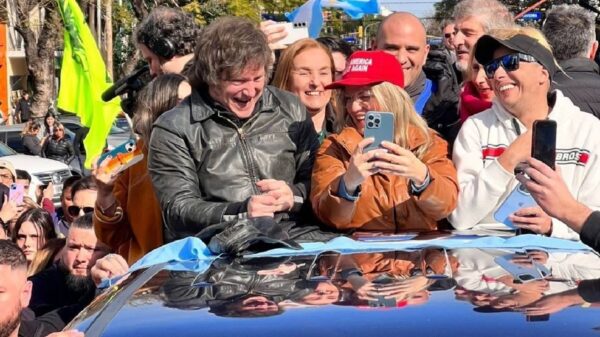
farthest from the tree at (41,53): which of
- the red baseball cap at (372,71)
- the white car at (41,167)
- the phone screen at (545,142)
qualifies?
the phone screen at (545,142)

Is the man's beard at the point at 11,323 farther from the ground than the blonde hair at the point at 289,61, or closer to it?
closer to it

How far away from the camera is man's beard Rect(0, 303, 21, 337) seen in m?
4.43

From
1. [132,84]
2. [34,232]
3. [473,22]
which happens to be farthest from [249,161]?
[34,232]

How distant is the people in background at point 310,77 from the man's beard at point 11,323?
1653mm

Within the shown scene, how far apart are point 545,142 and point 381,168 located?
22.1 inches

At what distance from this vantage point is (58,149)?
936 inches

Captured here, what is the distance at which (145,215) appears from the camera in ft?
15.5

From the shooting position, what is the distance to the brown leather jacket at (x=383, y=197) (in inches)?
156

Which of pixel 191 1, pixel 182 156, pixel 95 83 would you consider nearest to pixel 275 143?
pixel 182 156

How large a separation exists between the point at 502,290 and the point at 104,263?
5.96 feet

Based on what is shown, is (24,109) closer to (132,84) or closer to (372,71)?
(132,84)

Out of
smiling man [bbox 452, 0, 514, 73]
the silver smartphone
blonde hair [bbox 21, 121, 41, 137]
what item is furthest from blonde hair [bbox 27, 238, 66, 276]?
blonde hair [bbox 21, 121, 41, 137]

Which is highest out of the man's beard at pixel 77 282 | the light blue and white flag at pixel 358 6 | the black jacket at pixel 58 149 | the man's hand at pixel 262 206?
the light blue and white flag at pixel 358 6

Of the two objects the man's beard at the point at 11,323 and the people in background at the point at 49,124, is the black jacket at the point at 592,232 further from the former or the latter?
the people in background at the point at 49,124
